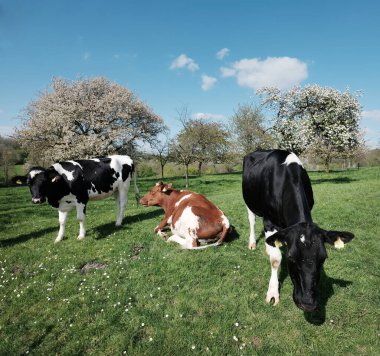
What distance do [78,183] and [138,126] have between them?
31.5 metres

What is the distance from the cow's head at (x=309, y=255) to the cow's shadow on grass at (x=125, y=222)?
7167 mm

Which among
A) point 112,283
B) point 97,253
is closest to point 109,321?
point 112,283

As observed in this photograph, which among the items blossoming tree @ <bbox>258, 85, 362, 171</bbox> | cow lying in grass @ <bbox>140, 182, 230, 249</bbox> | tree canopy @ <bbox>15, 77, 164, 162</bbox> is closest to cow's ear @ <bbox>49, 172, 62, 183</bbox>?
cow lying in grass @ <bbox>140, 182, 230, 249</bbox>

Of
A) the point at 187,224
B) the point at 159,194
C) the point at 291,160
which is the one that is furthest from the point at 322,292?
the point at 159,194

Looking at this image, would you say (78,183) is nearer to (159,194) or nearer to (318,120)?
(159,194)

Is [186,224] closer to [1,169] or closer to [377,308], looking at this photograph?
[377,308]

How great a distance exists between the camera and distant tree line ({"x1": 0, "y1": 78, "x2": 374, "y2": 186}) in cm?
2242

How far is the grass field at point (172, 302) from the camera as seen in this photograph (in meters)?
4.68

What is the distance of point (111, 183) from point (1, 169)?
42.0m

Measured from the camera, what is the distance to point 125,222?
11930mm

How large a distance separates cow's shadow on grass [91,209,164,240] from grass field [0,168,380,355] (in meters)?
0.89

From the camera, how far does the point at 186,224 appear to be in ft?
27.6

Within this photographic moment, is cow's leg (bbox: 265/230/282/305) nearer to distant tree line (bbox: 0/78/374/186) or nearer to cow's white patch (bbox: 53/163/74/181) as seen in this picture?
cow's white patch (bbox: 53/163/74/181)

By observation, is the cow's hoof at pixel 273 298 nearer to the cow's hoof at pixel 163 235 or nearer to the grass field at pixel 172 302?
the grass field at pixel 172 302
